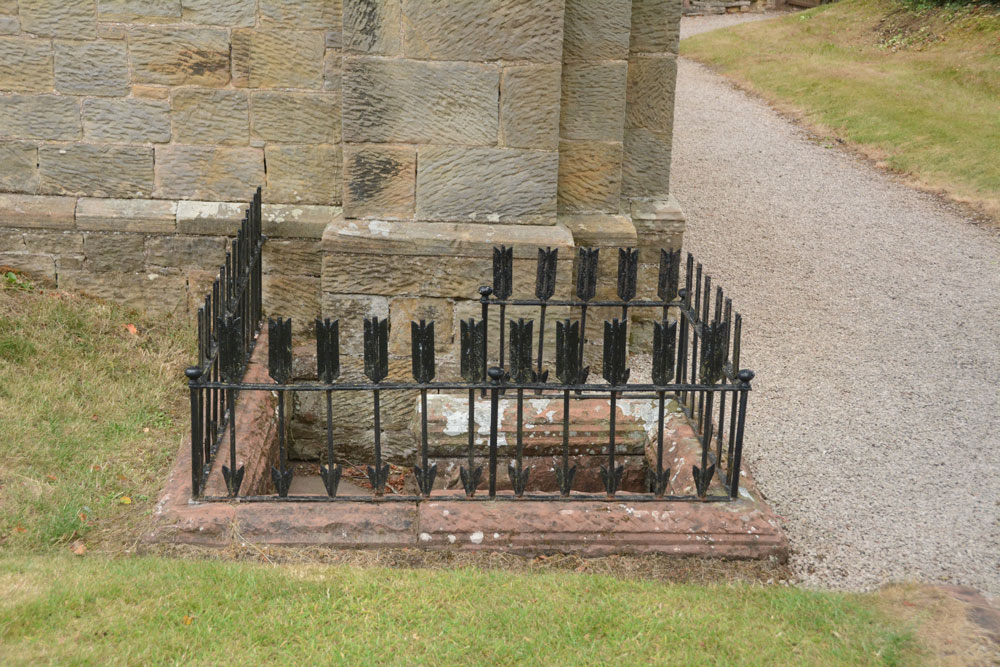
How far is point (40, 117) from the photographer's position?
6.06 meters

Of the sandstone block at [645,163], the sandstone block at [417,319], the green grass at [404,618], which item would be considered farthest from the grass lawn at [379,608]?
the sandstone block at [645,163]

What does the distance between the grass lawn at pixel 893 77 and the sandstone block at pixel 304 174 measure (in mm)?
6842

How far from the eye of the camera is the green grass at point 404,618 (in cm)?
303

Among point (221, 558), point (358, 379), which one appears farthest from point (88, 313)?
point (221, 558)

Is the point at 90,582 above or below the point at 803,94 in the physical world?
below

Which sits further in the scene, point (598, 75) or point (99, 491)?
point (598, 75)

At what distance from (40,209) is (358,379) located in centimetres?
228

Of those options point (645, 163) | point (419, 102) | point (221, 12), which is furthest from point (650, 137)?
point (221, 12)

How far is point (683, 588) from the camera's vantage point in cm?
346

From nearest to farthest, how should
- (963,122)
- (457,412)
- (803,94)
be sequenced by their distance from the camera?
(457,412)
(963,122)
(803,94)

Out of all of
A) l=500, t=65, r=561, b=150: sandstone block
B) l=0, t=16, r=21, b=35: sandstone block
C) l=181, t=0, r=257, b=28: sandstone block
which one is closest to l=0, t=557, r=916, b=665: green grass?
l=500, t=65, r=561, b=150: sandstone block

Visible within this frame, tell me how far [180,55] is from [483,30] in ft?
6.61

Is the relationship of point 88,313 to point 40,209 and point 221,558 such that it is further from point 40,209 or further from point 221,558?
point 221,558

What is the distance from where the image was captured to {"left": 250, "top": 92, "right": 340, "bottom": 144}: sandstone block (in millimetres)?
5957
